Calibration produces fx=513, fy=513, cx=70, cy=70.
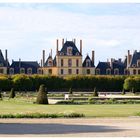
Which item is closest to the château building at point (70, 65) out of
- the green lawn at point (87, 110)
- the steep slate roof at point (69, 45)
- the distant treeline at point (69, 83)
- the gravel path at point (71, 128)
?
the steep slate roof at point (69, 45)

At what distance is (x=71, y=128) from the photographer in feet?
31.4

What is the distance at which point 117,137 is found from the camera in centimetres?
815

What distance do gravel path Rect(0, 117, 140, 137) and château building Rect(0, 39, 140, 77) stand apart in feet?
117

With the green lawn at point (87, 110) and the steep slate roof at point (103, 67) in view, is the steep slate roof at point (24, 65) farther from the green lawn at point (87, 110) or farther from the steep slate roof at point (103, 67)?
the green lawn at point (87, 110)

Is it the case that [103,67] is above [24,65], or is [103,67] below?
below

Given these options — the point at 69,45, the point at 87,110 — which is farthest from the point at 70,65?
the point at 87,110

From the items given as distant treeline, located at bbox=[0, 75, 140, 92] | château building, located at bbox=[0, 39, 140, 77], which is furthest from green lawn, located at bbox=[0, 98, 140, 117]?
château building, located at bbox=[0, 39, 140, 77]

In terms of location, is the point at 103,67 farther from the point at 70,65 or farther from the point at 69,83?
the point at 69,83

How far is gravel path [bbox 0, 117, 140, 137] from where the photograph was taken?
28.3 feet

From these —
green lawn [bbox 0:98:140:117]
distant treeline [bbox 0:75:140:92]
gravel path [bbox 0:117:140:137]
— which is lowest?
gravel path [bbox 0:117:140:137]

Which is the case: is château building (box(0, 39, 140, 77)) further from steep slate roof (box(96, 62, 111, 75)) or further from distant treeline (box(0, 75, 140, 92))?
distant treeline (box(0, 75, 140, 92))

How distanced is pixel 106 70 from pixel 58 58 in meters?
4.63

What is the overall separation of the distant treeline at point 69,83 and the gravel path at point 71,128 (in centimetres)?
2544

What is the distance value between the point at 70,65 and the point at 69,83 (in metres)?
8.72
